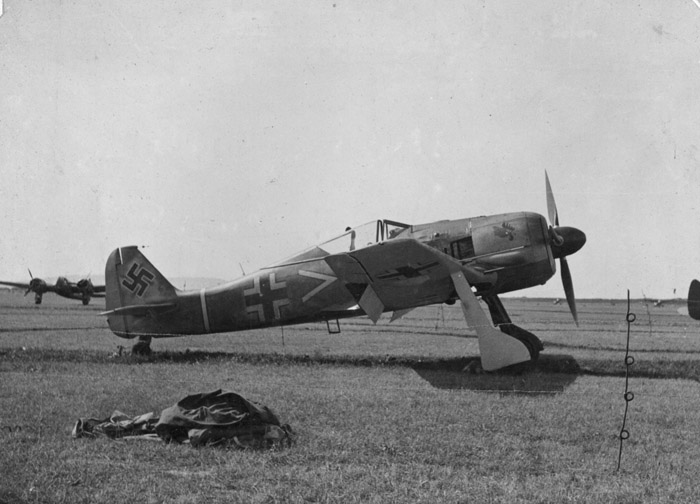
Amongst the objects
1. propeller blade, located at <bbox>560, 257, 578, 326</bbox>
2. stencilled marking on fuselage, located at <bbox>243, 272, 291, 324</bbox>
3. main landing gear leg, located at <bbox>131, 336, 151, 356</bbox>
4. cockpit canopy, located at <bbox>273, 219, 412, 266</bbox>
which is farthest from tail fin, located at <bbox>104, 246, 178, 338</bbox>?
propeller blade, located at <bbox>560, 257, 578, 326</bbox>

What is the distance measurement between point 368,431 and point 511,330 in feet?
17.5

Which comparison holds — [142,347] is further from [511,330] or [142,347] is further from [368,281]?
[511,330]

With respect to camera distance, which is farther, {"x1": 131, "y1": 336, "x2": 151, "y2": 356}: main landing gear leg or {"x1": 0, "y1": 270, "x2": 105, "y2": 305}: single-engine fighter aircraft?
{"x1": 0, "y1": 270, "x2": 105, "y2": 305}: single-engine fighter aircraft

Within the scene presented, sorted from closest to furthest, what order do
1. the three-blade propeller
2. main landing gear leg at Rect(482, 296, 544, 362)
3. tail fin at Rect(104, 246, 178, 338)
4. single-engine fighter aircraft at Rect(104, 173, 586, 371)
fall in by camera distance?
single-engine fighter aircraft at Rect(104, 173, 586, 371), main landing gear leg at Rect(482, 296, 544, 362), the three-blade propeller, tail fin at Rect(104, 246, 178, 338)

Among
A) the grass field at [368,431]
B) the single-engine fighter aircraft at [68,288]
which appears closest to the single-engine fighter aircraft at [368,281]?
the grass field at [368,431]

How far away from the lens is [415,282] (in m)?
8.72

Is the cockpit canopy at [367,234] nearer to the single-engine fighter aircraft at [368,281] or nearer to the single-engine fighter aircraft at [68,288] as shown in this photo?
the single-engine fighter aircraft at [368,281]

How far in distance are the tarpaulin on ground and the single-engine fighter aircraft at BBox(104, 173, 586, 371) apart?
3159 millimetres

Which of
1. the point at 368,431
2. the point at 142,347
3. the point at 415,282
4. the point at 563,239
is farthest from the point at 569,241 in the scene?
the point at 142,347

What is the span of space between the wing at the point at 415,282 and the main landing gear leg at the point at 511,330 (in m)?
0.71

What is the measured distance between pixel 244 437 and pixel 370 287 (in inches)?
168

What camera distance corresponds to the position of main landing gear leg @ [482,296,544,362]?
9.62 meters

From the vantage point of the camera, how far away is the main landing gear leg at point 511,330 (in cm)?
962

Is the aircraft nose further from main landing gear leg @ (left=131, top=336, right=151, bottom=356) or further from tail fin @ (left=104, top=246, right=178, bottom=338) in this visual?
main landing gear leg @ (left=131, top=336, right=151, bottom=356)
